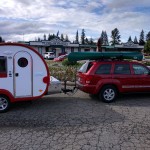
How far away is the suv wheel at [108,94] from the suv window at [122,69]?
0.65 meters

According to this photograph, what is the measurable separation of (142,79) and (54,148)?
5694 millimetres

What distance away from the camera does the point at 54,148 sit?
526cm

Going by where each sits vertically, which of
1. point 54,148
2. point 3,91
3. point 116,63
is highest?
point 116,63

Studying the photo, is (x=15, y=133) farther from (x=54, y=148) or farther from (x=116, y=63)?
(x=116, y=63)

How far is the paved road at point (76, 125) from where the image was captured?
546cm

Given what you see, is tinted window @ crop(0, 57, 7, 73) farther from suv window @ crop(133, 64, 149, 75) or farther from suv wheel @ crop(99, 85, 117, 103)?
suv window @ crop(133, 64, 149, 75)

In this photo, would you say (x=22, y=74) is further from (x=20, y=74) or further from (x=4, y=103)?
(x=4, y=103)

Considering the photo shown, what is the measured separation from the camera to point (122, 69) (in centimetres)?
962

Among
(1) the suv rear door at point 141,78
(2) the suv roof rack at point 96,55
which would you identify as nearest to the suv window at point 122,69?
(1) the suv rear door at point 141,78

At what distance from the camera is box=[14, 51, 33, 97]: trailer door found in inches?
315

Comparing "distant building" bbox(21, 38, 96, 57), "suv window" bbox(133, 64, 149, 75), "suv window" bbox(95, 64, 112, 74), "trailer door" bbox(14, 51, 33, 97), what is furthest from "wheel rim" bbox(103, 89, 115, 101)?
"distant building" bbox(21, 38, 96, 57)

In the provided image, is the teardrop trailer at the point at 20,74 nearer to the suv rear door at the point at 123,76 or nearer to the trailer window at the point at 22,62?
the trailer window at the point at 22,62

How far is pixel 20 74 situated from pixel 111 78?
344 cm

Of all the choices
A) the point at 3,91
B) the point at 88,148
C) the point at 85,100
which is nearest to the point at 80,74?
the point at 85,100
